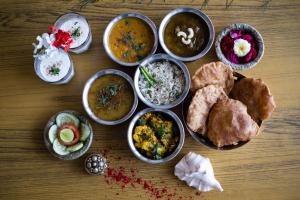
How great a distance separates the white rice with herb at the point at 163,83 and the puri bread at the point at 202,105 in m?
0.14

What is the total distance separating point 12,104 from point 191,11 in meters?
1.34

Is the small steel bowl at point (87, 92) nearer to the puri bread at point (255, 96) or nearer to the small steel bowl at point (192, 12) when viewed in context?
the small steel bowl at point (192, 12)

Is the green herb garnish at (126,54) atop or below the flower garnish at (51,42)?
below

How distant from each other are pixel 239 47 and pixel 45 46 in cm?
124

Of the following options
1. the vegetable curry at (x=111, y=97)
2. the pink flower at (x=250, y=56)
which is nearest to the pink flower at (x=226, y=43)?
the pink flower at (x=250, y=56)

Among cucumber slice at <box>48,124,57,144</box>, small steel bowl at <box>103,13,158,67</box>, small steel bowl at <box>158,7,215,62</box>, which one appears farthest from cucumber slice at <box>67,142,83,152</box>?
small steel bowl at <box>158,7,215,62</box>

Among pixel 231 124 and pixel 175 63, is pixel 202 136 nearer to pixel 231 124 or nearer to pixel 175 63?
pixel 231 124

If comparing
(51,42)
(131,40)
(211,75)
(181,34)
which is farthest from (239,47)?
(51,42)

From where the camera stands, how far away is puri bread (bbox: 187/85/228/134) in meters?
2.60

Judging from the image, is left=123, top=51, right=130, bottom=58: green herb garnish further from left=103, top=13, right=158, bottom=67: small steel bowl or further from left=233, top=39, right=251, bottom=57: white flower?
left=233, top=39, right=251, bottom=57: white flower

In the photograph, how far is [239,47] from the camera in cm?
271

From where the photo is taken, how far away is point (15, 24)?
9.41 feet

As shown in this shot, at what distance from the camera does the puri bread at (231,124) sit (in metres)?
2.54

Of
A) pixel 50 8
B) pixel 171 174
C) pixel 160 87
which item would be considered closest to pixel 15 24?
pixel 50 8
